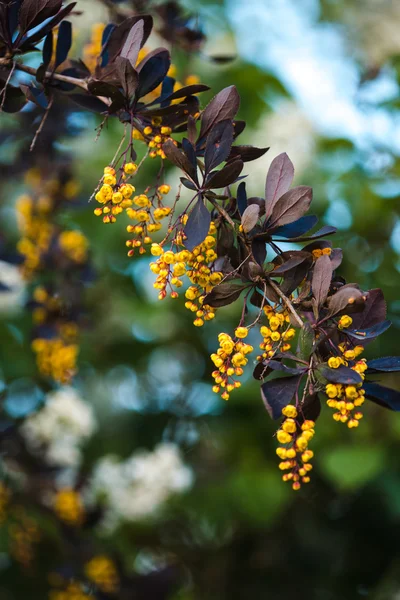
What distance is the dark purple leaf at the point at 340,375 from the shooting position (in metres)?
0.61

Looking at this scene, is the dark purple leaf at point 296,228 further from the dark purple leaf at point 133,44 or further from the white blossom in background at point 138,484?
the white blossom in background at point 138,484

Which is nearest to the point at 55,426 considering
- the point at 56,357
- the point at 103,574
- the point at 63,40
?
the point at 103,574

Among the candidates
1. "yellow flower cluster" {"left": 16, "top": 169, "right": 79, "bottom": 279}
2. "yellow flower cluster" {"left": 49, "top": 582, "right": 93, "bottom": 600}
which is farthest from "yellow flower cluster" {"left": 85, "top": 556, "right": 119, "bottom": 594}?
"yellow flower cluster" {"left": 16, "top": 169, "right": 79, "bottom": 279}

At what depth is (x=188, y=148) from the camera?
28.4 inches

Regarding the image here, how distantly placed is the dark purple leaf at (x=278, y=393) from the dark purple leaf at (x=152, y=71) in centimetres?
41

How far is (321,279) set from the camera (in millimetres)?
663

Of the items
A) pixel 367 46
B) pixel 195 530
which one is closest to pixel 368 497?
pixel 195 530

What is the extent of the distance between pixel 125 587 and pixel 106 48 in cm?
143

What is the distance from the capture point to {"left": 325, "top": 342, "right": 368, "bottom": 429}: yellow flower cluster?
0.63 meters

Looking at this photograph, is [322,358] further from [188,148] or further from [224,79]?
[224,79]

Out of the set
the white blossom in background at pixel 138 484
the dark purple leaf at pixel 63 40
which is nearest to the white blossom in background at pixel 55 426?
the white blossom in background at pixel 138 484

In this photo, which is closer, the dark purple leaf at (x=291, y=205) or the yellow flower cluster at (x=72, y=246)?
the dark purple leaf at (x=291, y=205)

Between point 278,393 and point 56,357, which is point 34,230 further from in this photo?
point 278,393

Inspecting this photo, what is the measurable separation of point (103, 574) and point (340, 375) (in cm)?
134
